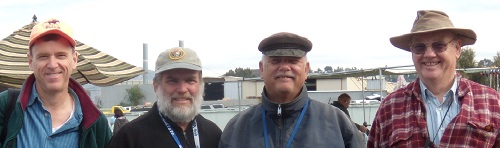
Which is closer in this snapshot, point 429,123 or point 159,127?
point 429,123

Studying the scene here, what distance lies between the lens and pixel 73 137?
12.3 feet

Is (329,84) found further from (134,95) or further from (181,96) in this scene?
(181,96)

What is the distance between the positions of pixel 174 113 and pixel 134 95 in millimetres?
42669

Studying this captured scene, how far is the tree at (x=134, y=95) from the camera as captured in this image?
4496 cm

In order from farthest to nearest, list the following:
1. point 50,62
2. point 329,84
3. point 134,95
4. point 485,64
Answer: point 134,95 < point 485,64 < point 329,84 < point 50,62

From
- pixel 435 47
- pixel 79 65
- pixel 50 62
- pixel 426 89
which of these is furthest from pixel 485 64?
pixel 50 62

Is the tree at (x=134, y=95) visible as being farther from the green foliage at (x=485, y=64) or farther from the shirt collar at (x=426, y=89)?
the shirt collar at (x=426, y=89)

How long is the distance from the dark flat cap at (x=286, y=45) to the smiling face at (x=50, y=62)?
1.24m

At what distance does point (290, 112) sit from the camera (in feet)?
12.5

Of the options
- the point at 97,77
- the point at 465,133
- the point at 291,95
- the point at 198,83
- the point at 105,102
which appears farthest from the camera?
the point at 105,102

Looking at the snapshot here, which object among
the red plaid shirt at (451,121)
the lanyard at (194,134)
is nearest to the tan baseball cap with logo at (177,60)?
the lanyard at (194,134)

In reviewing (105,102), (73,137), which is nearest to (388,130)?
(73,137)

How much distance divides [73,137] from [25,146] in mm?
300

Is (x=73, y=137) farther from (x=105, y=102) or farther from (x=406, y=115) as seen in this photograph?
(x=105, y=102)
